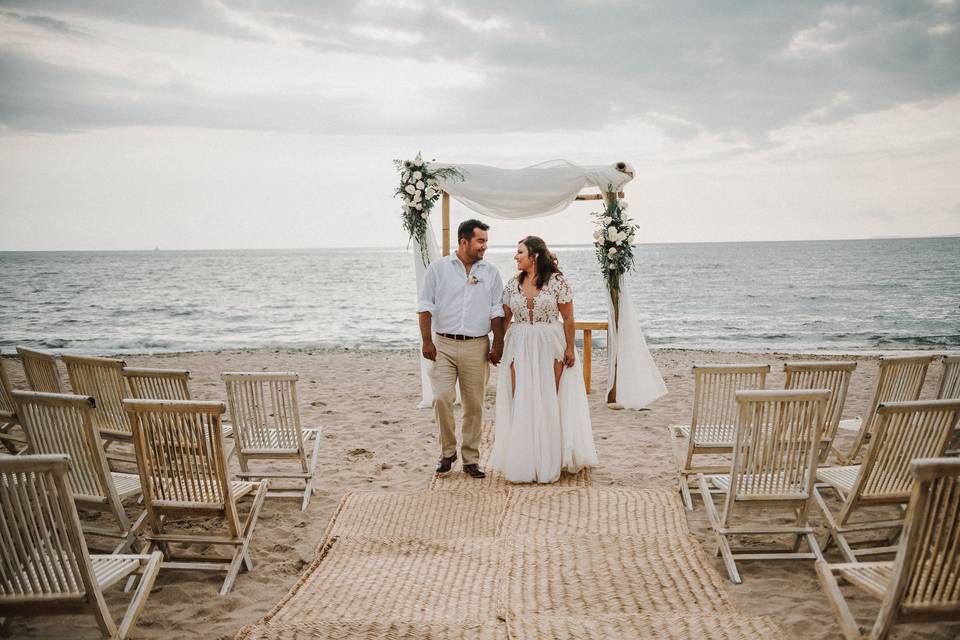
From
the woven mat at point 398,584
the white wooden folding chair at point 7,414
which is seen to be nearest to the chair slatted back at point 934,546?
the woven mat at point 398,584

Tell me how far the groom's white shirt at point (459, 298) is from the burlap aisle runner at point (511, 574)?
132 cm

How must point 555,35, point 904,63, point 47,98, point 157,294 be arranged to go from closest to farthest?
point 555,35
point 904,63
point 47,98
point 157,294

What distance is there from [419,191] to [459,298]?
2.69 meters

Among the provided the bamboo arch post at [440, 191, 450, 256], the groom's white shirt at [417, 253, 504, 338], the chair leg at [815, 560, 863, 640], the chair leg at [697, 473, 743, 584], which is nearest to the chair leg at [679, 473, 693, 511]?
the chair leg at [697, 473, 743, 584]

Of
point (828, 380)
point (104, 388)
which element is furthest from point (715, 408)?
point (104, 388)

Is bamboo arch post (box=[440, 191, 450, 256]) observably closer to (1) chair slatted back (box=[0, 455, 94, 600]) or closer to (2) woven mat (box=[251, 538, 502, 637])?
(2) woven mat (box=[251, 538, 502, 637])

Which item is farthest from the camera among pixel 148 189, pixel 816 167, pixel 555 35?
pixel 148 189

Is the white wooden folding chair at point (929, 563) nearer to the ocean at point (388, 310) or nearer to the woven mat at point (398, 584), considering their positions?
the woven mat at point (398, 584)

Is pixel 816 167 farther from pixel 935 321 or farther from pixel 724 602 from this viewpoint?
pixel 724 602

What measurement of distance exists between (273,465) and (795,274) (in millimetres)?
46507

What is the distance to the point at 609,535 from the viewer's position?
3.61m

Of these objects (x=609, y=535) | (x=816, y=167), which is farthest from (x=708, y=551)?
(x=816, y=167)

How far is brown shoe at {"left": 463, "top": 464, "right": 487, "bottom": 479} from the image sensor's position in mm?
5062

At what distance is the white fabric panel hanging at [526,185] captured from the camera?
7.35 m
